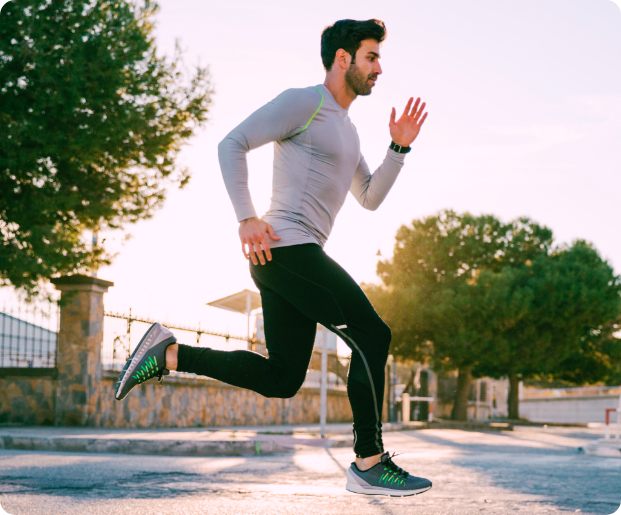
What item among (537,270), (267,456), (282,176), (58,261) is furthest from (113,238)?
(537,270)

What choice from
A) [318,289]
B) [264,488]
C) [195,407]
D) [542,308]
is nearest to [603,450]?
[264,488]

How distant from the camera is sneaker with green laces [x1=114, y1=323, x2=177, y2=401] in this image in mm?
3553

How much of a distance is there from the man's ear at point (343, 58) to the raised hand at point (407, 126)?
45 centimetres

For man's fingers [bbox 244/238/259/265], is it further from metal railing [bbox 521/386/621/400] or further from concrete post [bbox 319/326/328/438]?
metal railing [bbox 521/386/621/400]

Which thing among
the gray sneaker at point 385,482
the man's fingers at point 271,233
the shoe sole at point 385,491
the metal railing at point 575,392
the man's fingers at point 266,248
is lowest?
the metal railing at point 575,392

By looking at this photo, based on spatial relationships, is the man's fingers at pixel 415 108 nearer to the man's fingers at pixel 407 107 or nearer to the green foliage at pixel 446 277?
the man's fingers at pixel 407 107

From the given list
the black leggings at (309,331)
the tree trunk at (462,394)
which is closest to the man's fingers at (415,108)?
the black leggings at (309,331)

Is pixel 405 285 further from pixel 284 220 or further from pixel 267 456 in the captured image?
pixel 284 220

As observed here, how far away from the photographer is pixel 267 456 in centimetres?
930

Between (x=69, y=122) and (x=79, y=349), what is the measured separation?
13.8 ft

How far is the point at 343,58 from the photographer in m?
3.42

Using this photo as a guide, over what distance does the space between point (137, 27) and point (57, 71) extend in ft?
6.99

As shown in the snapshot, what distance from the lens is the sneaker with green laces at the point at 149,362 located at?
11.7 feet

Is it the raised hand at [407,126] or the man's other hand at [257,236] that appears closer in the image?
the man's other hand at [257,236]
